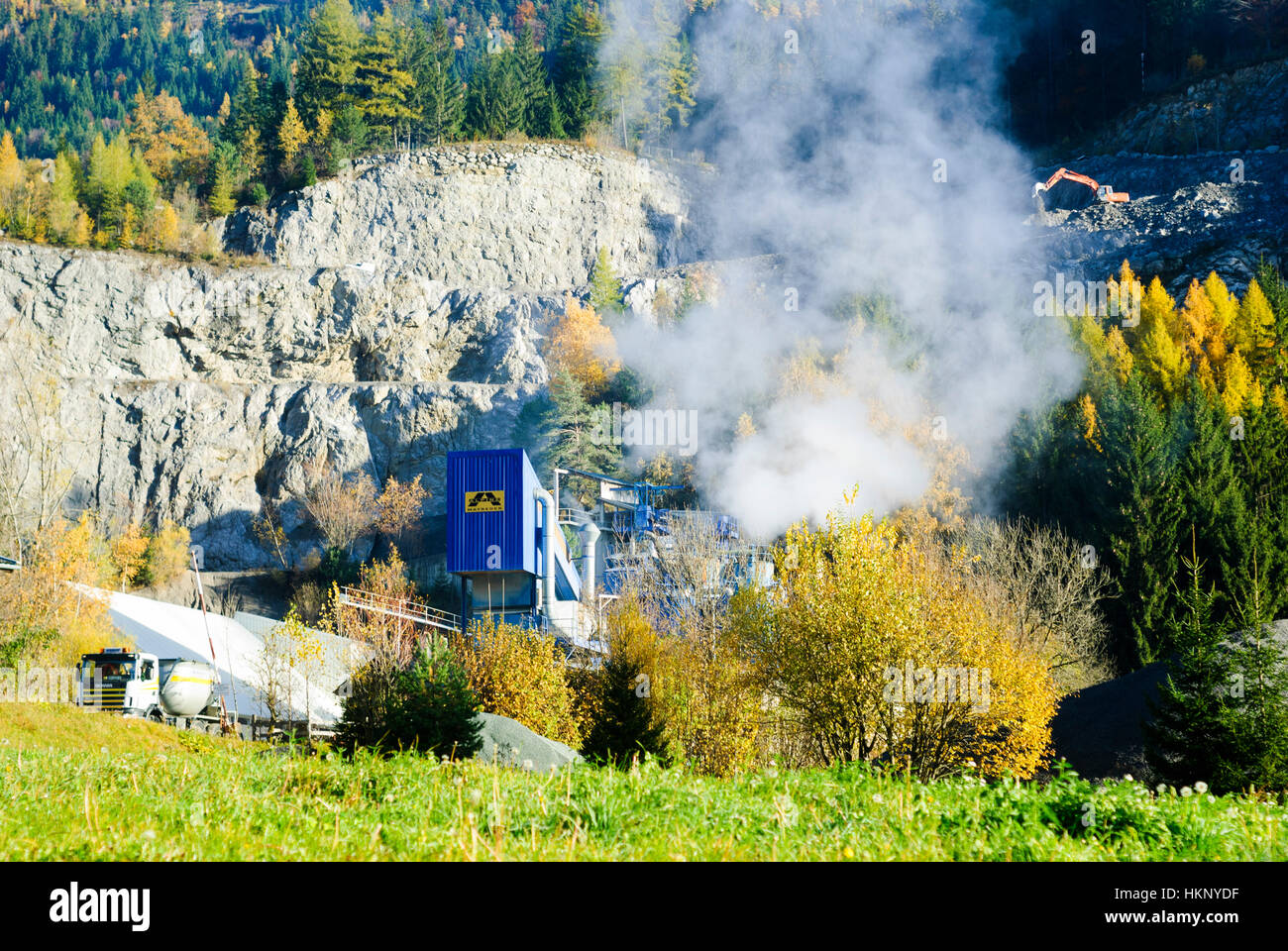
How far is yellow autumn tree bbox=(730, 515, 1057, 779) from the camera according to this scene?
1848 centimetres

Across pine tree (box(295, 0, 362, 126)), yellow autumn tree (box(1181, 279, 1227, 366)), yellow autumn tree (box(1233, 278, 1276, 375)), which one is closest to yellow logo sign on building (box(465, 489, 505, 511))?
yellow autumn tree (box(1181, 279, 1227, 366))

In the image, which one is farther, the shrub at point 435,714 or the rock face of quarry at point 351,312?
the rock face of quarry at point 351,312

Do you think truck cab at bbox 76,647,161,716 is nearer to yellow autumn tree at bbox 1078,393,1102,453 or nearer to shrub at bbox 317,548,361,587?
shrub at bbox 317,548,361,587

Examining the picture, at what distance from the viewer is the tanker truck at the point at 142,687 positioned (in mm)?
27406

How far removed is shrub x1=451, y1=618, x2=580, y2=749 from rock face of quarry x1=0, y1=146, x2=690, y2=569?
34090 mm

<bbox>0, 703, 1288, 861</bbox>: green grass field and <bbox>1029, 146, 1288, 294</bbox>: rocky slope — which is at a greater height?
<bbox>1029, 146, 1288, 294</bbox>: rocky slope

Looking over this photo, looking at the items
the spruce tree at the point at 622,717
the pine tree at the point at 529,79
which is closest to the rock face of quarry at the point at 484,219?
the pine tree at the point at 529,79

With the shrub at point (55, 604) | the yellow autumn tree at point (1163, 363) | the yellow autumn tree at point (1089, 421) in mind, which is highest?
the yellow autumn tree at point (1163, 363)

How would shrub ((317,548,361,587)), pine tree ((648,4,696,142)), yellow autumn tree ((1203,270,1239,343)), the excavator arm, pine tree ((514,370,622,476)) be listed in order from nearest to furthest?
yellow autumn tree ((1203,270,1239,343)) < shrub ((317,548,361,587)) < pine tree ((514,370,622,476)) < the excavator arm < pine tree ((648,4,696,142))

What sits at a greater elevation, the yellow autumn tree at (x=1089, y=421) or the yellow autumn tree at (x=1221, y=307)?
the yellow autumn tree at (x=1221, y=307)

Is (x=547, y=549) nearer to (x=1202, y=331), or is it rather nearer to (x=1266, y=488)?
(x=1266, y=488)

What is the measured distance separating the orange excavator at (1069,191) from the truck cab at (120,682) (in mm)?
66190

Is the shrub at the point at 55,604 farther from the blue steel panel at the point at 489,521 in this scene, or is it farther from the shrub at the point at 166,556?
the blue steel panel at the point at 489,521

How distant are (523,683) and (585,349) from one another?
4415 cm
